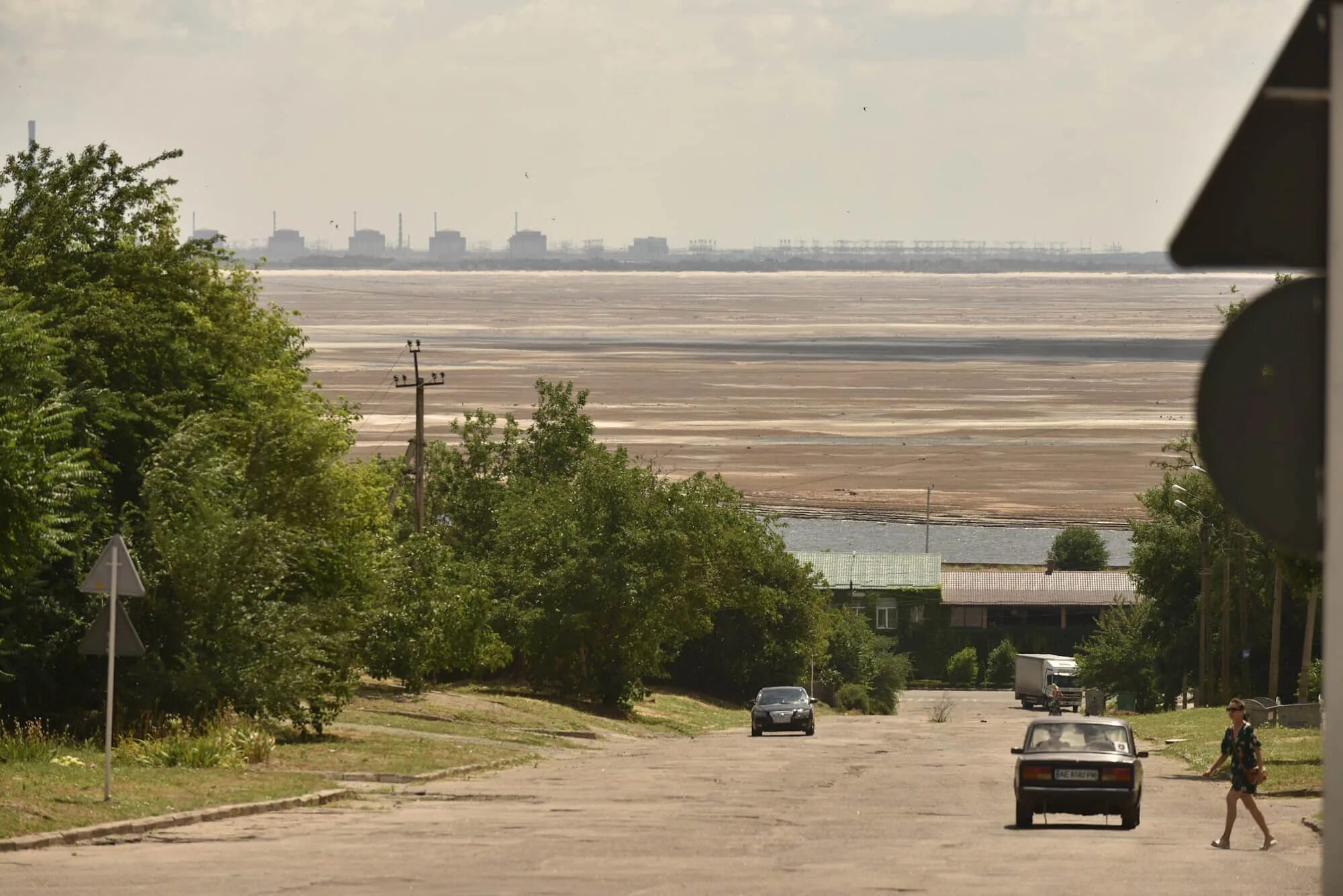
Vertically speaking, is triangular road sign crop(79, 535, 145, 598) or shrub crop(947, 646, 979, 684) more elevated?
triangular road sign crop(79, 535, 145, 598)

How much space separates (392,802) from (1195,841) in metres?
9.52

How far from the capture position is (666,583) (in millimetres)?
50656

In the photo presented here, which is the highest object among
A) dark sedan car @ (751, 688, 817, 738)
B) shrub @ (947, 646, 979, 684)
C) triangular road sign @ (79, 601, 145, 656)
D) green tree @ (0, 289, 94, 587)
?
green tree @ (0, 289, 94, 587)

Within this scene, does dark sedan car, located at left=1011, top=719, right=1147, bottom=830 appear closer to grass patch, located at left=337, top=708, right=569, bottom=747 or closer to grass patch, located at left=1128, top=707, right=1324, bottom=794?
grass patch, located at left=1128, top=707, right=1324, bottom=794

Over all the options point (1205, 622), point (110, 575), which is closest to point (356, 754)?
point (110, 575)

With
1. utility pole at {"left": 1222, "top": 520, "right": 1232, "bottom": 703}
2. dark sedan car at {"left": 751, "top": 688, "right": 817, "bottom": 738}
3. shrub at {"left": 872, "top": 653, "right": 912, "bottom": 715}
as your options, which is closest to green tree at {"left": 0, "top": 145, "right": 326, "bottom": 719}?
dark sedan car at {"left": 751, "top": 688, "right": 817, "bottom": 738}

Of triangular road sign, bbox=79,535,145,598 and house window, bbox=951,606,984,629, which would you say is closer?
triangular road sign, bbox=79,535,145,598

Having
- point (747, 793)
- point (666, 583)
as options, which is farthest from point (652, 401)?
point (747, 793)

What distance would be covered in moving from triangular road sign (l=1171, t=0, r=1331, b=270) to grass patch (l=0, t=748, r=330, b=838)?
1533 cm

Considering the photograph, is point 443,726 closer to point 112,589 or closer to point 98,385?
point 98,385

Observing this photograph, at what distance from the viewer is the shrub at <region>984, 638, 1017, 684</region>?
3944 inches

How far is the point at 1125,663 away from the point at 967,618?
81.5 feet

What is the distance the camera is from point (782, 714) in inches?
1836

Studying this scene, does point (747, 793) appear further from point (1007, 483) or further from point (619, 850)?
point (1007, 483)
